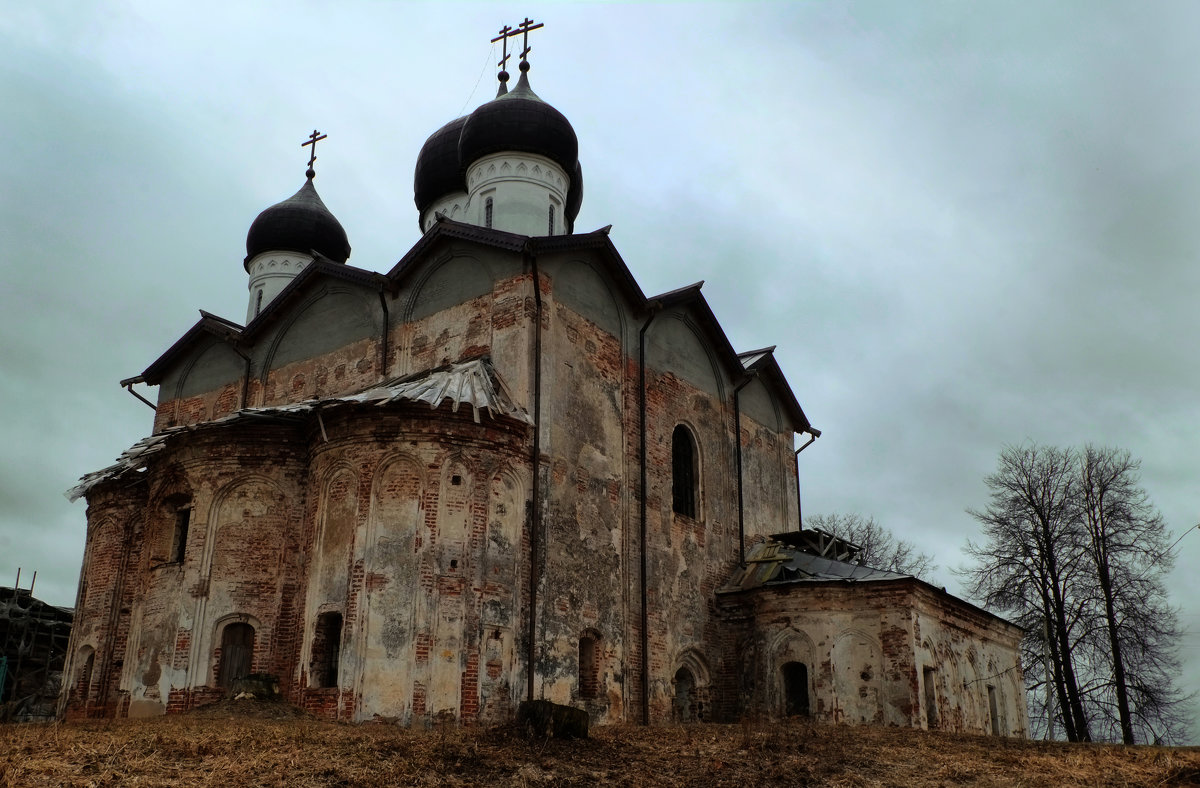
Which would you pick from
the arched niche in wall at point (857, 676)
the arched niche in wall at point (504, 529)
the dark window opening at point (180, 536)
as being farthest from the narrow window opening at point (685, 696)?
the dark window opening at point (180, 536)

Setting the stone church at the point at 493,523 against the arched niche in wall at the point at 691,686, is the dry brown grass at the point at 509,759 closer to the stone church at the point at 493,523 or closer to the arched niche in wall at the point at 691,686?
the stone church at the point at 493,523

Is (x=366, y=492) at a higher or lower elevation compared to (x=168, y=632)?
higher

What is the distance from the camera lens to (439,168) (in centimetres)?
→ 2317

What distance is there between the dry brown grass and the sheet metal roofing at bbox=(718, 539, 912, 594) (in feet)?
17.1

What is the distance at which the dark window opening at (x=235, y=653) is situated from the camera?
1481cm

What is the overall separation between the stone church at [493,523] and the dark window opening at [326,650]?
33 millimetres

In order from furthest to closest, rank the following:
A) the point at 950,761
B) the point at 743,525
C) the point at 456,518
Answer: the point at 743,525 < the point at 456,518 < the point at 950,761

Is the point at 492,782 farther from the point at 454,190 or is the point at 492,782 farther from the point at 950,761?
the point at 454,190

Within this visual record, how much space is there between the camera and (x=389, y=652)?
1349 cm

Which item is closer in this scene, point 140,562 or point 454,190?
point 140,562

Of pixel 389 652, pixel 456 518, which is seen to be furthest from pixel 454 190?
pixel 389 652

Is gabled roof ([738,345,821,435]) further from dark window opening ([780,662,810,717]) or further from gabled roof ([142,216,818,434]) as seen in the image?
dark window opening ([780,662,810,717])

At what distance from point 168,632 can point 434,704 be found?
15.3ft

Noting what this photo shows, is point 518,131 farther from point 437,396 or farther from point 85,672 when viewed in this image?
point 85,672
